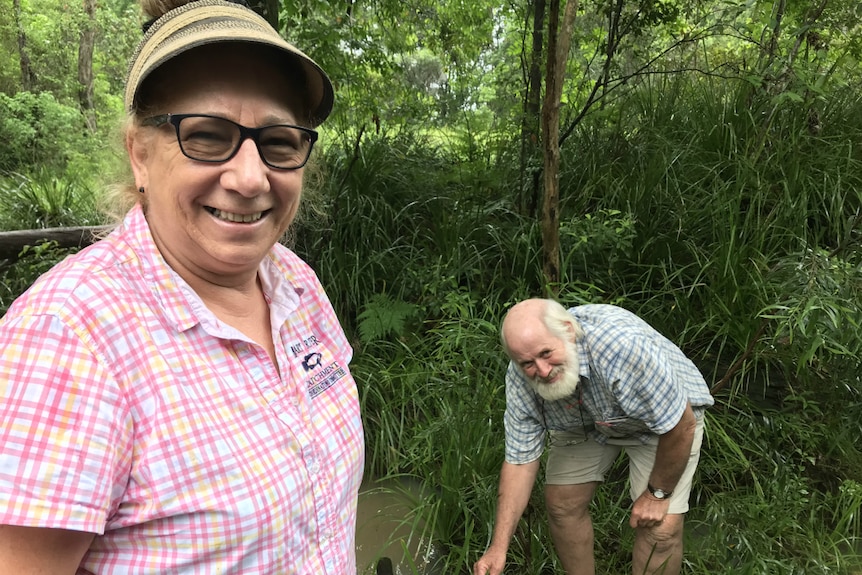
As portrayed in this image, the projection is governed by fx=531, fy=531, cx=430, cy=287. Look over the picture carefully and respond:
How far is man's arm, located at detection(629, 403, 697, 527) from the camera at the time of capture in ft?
7.07

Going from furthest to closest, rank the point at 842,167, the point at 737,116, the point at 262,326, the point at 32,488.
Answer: the point at 737,116 < the point at 842,167 < the point at 262,326 < the point at 32,488

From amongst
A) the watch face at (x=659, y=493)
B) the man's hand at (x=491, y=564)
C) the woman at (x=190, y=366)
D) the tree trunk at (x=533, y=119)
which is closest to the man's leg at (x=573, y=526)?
the watch face at (x=659, y=493)

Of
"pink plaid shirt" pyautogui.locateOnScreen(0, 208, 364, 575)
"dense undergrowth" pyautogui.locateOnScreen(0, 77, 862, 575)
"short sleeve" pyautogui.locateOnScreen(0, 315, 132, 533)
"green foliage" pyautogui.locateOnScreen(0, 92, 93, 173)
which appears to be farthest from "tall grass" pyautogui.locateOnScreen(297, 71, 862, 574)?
"green foliage" pyautogui.locateOnScreen(0, 92, 93, 173)

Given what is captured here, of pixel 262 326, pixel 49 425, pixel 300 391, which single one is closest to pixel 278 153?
pixel 262 326

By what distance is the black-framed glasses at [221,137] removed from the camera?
936 mm

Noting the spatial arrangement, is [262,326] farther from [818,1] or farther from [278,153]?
[818,1]

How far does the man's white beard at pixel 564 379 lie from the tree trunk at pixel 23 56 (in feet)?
48.1

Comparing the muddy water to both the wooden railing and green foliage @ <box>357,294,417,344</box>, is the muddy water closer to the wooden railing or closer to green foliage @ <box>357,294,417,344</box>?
green foliage @ <box>357,294,417,344</box>

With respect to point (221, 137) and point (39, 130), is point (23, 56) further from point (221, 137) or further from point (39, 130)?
point (221, 137)

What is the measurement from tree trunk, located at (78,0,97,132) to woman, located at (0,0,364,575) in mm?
13663

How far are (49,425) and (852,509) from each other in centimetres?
313

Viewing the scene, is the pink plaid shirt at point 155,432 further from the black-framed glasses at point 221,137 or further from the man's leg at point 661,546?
the man's leg at point 661,546

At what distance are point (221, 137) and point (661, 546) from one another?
7.90ft

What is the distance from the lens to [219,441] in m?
0.85
